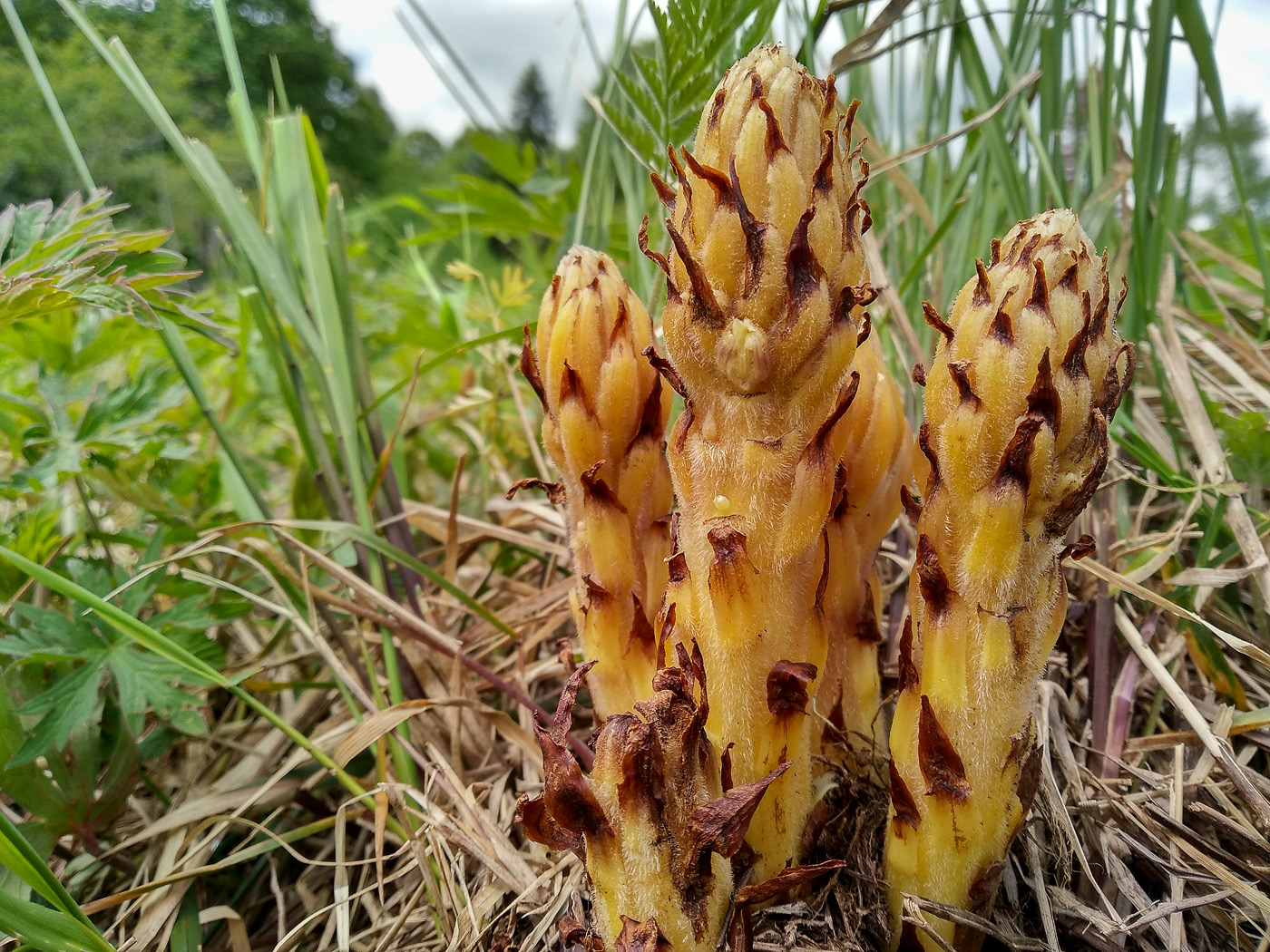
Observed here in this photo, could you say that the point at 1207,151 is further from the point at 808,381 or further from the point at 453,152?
the point at 453,152

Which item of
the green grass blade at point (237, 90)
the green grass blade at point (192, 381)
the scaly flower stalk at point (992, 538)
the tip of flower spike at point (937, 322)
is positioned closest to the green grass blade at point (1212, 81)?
the scaly flower stalk at point (992, 538)

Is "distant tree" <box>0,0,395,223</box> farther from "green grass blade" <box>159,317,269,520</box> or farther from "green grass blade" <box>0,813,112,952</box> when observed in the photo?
"green grass blade" <box>0,813,112,952</box>

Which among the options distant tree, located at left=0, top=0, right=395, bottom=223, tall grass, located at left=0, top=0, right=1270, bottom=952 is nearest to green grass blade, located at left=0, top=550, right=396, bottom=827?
tall grass, located at left=0, top=0, right=1270, bottom=952

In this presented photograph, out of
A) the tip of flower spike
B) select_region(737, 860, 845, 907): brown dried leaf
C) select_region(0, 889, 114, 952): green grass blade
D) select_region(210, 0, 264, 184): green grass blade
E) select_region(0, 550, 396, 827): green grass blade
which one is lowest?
select_region(737, 860, 845, 907): brown dried leaf

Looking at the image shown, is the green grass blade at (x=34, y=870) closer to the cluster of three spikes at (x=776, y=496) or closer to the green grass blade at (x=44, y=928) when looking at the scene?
the green grass blade at (x=44, y=928)

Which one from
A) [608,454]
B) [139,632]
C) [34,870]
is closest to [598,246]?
[608,454]
